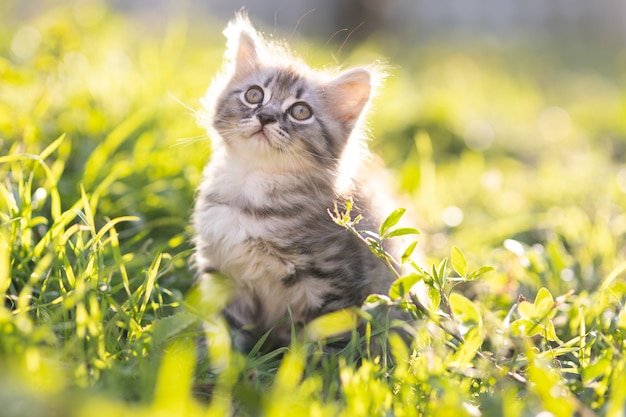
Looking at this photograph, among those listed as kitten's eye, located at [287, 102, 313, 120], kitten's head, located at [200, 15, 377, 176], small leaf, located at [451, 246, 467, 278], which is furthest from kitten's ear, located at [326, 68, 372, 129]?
small leaf, located at [451, 246, 467, 278]

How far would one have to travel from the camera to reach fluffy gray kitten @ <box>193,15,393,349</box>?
1.98 meters

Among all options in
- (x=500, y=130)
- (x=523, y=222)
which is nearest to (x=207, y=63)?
(x=500, y=130)

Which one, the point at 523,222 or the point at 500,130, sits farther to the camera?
the point at 500,130

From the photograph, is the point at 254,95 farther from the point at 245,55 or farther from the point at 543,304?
the point at 543,304

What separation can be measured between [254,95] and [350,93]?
32 cm

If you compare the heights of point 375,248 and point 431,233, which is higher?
point 375,248

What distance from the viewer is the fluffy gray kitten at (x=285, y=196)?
1978mm

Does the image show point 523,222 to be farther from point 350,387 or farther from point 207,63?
point 207,63

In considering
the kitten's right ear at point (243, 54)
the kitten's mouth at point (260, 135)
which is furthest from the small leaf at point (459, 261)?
the kitten's right ear at point (243, 54)

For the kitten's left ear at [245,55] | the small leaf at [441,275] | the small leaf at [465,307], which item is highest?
the kitten's left ear at [245,55]

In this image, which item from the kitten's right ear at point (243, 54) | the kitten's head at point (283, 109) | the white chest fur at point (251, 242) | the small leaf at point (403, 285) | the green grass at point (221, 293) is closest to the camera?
the green grass at point (221, 293)

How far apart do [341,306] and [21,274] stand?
3.03 ft

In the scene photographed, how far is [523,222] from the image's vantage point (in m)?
3.07

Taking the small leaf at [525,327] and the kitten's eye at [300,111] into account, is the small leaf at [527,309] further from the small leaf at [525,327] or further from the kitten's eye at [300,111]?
the kitten's eye at [300,111]
